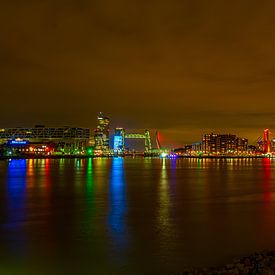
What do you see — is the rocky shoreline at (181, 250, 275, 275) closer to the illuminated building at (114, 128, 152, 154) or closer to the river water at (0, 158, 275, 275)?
the river water at (0, 158, 275, 275)

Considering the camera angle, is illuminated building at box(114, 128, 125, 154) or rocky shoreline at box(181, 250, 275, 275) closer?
rocky shoreline at box(181, 250, 275, 275)

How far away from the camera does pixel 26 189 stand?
25.8m

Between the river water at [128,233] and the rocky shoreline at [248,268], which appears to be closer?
the rocky shoreline at [248,268]

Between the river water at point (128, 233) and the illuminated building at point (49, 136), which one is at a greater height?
the illuminated building at point (49, 136)

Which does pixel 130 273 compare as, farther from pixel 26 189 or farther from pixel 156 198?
pixel 26 189

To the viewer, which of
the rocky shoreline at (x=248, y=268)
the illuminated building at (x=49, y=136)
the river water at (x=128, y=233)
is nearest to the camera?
the rocky shoreline at (x=248, y=268)

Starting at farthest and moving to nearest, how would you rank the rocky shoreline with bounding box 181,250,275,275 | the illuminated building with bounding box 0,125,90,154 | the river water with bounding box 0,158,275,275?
1. the illuminated building with bounding box 0,125,90,154
2. the river water with bounding box 0,158,275,275
3. the rocky shoreline with bounding box 181,250,275,275

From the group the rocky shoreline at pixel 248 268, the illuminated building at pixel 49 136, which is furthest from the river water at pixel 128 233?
the illuminated building at pixel 49 136

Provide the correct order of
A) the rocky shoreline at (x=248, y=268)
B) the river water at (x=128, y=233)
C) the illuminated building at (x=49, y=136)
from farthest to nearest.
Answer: the illuminated building at (x=49, y=136) → the river water at (x=128, y=233) → the rocky shoreline at (x=248, y=268)

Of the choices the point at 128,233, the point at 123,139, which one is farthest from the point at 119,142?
the point at 128,233

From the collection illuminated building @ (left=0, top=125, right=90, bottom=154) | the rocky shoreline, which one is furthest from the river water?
illuminated building @ (left=0, top=125, right=90, bottom=154)

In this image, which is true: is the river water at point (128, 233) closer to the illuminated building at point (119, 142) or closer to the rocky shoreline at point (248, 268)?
the rocky shoreline at point (248, 268)

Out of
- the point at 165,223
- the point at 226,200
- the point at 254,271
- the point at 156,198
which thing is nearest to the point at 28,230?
the point at 165,223

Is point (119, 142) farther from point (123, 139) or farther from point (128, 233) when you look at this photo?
point (128, 233)
